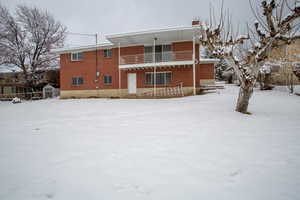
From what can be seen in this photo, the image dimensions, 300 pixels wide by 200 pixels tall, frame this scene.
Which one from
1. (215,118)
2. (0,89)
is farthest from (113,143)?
(0,89)

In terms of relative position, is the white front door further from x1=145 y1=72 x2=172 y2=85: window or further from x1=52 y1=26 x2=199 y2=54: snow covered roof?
x1=52 y1=26 x2=199 y2=54: snow covered roof

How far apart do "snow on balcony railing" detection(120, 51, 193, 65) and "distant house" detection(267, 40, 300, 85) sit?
7.25m

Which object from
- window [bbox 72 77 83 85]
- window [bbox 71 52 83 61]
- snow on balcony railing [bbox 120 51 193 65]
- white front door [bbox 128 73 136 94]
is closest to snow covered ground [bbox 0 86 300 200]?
snow on balcony railing [bbox 120 51 193 65]

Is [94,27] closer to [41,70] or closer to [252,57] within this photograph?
[41,70]

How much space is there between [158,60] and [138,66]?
2.36 metres

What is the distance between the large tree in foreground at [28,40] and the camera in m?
19.3

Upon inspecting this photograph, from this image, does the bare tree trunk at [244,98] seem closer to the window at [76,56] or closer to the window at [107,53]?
the window at [107,53]

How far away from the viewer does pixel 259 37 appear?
641 centimetres

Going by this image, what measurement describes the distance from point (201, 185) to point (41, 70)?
25.6 meters

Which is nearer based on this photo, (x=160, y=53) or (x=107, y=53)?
(x=160, y=53)

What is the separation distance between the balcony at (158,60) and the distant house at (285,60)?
22.9ft

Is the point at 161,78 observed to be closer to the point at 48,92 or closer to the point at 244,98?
the point at 244,98

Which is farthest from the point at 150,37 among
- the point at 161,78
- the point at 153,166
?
the point at 153,166

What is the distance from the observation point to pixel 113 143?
137 inches
